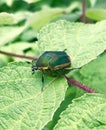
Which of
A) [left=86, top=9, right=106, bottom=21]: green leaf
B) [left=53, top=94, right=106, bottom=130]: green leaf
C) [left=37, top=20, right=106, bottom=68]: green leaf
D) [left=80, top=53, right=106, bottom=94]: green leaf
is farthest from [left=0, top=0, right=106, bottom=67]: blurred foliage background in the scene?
[left=53, top=94, right=106, bottom=130]: green leaf

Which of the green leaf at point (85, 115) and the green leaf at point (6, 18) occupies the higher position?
the green leaf at point (6, 18)

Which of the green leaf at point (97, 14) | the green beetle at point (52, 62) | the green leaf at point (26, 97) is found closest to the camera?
the green leaf at point (26, 97)

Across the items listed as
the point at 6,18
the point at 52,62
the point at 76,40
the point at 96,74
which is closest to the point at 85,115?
the point at 52,62

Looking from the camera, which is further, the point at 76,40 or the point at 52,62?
the point at 76,40

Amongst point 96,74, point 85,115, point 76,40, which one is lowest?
point 96,74

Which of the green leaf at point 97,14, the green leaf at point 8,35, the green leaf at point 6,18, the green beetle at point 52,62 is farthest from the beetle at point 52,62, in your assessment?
the green leaf at point 97,14

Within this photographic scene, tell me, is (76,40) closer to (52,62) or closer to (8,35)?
(52,62)

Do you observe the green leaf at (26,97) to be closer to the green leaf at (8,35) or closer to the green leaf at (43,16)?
the green leaf at (8,35)

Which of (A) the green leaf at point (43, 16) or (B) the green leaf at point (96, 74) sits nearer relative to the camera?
(B) the green leaf at point (96, 74)

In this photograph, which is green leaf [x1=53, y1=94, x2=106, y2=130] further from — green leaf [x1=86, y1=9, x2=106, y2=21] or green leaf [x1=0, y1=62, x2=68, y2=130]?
green leaf [x1=86, y1=9, x2=106, y2=21]
